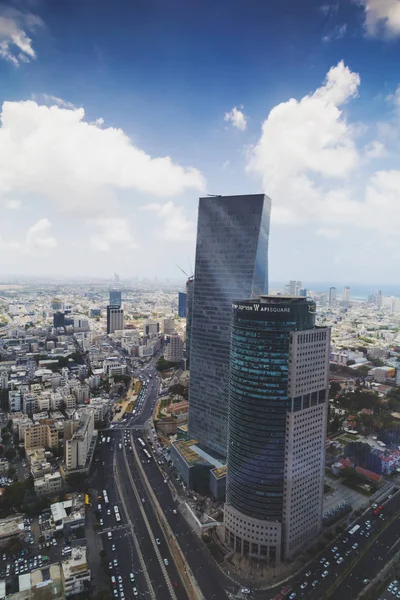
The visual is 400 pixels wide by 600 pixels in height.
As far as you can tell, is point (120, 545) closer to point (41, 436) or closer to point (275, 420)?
point (275, 420)

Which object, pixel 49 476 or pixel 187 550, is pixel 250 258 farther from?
pixel 49 476

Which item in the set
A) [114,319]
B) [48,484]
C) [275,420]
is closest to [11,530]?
[48,484]

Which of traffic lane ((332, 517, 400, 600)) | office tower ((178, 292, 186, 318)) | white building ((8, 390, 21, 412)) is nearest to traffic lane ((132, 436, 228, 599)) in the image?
traffic lane ((332, 517, 400, 600))

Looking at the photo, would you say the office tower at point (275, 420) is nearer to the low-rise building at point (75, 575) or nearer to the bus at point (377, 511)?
the bus at point (377, 511)

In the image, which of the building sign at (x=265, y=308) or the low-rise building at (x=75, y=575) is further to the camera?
the building sign at (x=265, y=308)

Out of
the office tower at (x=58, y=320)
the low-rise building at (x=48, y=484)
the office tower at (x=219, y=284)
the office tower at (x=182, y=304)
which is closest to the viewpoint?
the low-rise building at (x=48, y=484)

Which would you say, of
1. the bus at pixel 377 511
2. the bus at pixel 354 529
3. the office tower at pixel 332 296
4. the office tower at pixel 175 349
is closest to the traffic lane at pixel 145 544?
the bus at pixel 354 529

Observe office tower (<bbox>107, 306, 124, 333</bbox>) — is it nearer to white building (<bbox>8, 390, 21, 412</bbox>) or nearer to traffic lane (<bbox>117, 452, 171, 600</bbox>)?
white building (<bbox>8, 390, 21, 412</bbox>)
